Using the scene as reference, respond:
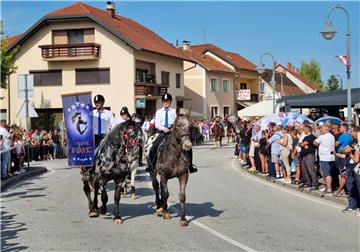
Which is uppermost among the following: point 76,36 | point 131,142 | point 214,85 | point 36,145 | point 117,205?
point 76,36

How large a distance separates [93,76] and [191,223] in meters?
35.1

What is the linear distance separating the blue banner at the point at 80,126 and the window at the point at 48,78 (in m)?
34.5

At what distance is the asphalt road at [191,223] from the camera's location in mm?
8227

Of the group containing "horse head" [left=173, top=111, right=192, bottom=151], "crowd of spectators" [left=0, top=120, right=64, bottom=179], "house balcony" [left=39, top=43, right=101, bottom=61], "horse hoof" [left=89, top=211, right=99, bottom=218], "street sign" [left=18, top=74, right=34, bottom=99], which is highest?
"house balcony" [left=39, top=43, right=101, bottom=61]

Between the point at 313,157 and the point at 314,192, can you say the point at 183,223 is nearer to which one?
the point at 314,192

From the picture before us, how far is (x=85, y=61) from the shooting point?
4366 centimetres

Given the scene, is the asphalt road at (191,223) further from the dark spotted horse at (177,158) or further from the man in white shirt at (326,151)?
the man in white shirt at (326,151)

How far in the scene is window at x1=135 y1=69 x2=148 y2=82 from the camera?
4399 cm

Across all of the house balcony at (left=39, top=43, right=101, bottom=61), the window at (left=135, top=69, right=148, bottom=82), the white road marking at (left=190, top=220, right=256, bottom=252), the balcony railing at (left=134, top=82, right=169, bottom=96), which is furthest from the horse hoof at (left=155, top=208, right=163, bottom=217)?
the window at (left=135, top=69, right=148, bottom=82)

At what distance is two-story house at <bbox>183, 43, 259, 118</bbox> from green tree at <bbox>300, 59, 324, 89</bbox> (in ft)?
132

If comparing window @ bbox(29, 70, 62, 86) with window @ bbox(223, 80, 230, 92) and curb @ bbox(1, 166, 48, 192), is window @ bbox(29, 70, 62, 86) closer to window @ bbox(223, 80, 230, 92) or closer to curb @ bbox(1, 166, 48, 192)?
curb @ bbox(1, 166, 48, 192)

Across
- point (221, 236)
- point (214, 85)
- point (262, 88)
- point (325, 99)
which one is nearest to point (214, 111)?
point (214, 85)

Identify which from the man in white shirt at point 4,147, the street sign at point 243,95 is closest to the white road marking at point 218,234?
the man in white shirt at point 4,147

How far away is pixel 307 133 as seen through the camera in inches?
584
